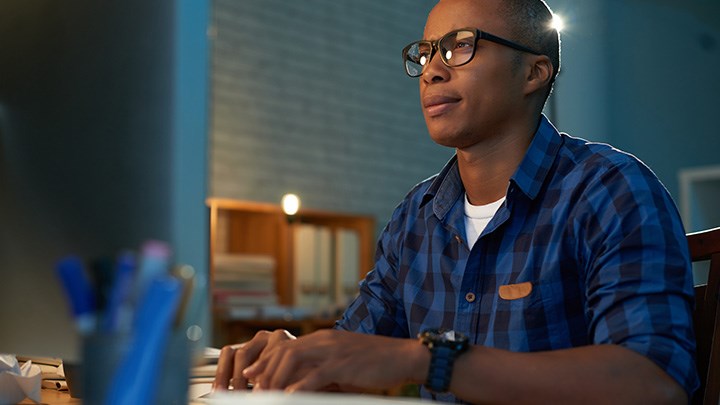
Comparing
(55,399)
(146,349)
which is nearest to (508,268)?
(55,399)

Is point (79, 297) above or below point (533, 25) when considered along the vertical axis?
below

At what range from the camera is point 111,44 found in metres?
0.70

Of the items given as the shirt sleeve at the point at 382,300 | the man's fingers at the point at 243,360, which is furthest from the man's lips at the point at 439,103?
the man's fingers at the point at 243,360

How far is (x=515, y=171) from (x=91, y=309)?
76 centimetres

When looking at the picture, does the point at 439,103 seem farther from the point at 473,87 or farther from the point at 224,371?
the point at 224,371

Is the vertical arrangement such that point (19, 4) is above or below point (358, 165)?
Result: above

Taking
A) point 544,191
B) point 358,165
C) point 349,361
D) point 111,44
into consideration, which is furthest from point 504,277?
point 358,165

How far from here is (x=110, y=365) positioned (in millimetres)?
546

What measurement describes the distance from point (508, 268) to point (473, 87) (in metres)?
0.28

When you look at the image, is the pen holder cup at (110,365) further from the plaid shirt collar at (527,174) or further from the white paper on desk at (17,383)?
the plaid shirt collar at (527,174)

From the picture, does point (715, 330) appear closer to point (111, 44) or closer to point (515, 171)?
point (515, 171)

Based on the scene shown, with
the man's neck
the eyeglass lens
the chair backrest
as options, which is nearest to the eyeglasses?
the eyeglass lens

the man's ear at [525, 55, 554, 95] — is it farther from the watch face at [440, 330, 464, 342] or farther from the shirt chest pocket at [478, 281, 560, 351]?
the watch face at [440, 330, 464, 342]

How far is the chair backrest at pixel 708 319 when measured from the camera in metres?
0.97
